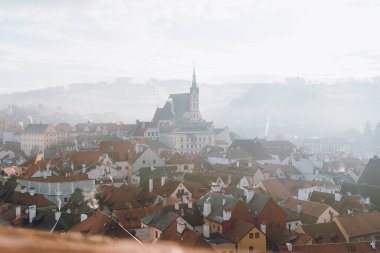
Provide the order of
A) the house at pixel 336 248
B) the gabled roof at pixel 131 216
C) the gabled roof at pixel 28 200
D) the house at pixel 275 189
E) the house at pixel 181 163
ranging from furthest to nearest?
the house at pixel 181 163, the house at pixel 275 189, the gabled roof at pixel 28 200, the gabled roof at pixel 131 216, the house at pixel 336 248

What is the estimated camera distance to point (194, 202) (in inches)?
1179

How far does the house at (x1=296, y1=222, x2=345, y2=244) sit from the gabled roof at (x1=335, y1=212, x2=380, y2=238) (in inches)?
21.5

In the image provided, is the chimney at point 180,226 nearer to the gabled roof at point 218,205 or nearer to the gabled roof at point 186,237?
the gabled roof at point 186,237

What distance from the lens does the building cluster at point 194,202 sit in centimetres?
2456

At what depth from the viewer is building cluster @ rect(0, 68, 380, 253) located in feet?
80.6

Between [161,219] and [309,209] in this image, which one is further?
[309,209]

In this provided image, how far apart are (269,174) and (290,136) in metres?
146

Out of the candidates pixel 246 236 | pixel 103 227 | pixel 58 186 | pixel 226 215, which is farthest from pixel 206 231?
pixel 58 186

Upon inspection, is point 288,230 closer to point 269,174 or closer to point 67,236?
point 269,174

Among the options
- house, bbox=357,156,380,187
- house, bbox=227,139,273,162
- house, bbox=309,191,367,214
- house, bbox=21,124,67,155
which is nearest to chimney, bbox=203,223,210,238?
house, bbox=309,191,367,214

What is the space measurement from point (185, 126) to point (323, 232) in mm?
63722

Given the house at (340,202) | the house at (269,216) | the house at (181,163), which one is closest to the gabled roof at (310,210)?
the house at (340,202)

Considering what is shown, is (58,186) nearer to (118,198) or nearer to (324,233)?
(118,198)

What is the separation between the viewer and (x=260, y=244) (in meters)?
25.4
